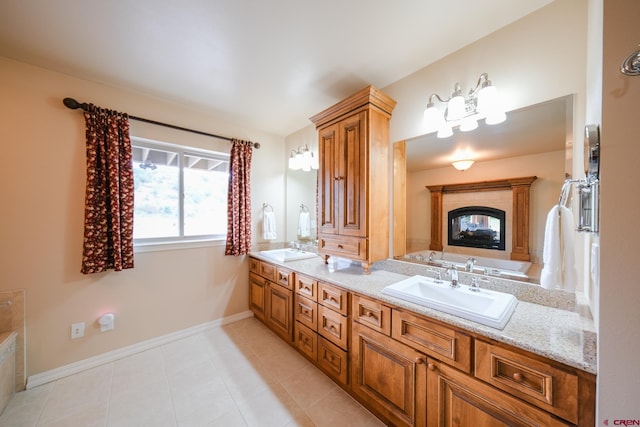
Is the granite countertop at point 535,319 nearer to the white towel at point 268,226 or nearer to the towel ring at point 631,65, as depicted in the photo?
the towel ring at point 631,65

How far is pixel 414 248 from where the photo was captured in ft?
6.04

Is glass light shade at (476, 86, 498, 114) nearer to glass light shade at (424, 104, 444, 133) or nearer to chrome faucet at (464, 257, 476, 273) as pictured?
glass light shade at (424, 104, 444, 133)

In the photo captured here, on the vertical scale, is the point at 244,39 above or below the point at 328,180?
above

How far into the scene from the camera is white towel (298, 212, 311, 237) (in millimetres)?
2902

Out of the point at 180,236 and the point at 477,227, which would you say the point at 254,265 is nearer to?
the point at 180,236

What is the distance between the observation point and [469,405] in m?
1.00

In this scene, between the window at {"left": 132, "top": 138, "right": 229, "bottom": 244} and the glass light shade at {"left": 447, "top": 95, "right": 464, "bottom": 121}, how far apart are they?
2.33 meters

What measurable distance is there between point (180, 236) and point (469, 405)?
267 centimetres

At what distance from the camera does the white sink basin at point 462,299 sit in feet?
3.30

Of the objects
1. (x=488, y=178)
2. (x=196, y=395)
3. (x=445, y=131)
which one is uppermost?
(x=445, y=131)

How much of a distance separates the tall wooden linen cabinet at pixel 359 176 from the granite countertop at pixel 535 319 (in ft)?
0.93

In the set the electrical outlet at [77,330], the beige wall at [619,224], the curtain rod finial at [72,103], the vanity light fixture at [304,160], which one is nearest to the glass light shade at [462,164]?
the beige wall at [619,224]

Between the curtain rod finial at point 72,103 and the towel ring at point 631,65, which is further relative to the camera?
the curtain rod finial at point 72,103

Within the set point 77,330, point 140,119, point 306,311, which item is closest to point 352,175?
point 306,311
